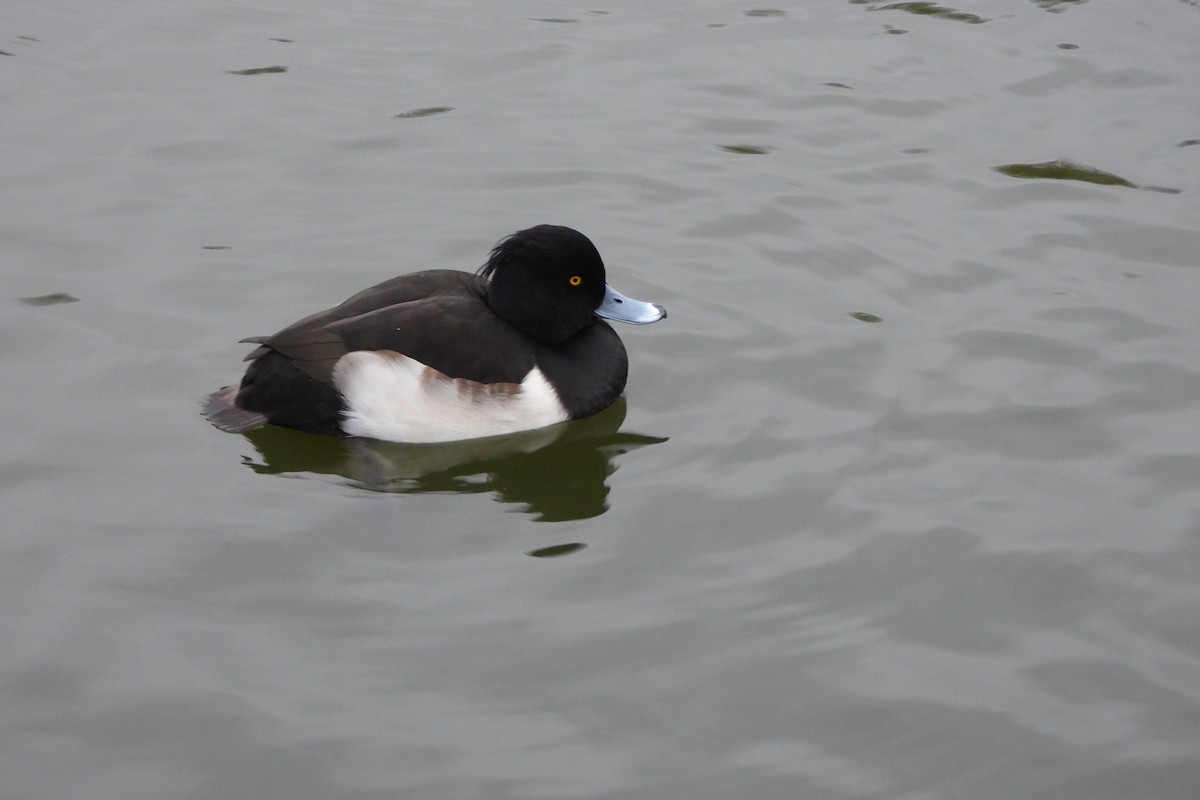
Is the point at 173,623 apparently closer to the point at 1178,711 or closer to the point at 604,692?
the point at 604,692

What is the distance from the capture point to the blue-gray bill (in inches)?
259

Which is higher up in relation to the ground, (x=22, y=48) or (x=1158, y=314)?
(x=22, y=48)

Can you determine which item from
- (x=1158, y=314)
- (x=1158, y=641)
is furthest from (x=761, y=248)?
(x=1158, y=641)

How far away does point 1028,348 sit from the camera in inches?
268

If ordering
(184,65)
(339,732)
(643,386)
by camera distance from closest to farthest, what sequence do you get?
(339,732), (643,386), (184,65)

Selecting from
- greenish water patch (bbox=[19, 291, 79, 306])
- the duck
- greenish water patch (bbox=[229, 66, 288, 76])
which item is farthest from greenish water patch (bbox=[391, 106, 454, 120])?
the duck

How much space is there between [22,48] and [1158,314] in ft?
24.5

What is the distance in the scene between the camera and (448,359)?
610 cm

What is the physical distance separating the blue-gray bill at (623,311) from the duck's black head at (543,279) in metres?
0.13

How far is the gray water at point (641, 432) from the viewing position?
451 centimetres

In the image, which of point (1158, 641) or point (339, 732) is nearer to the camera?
point (339, 732)

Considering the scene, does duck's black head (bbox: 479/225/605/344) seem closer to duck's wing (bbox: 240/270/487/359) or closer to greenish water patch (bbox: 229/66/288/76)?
duck's wing (bbox: 240/270/487/359)

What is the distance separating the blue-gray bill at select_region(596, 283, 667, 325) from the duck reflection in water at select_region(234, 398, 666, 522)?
48 centimetres

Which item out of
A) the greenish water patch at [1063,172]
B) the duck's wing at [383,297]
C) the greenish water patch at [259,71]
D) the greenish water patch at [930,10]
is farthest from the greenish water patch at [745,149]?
the greenish water patch at [259,71]
